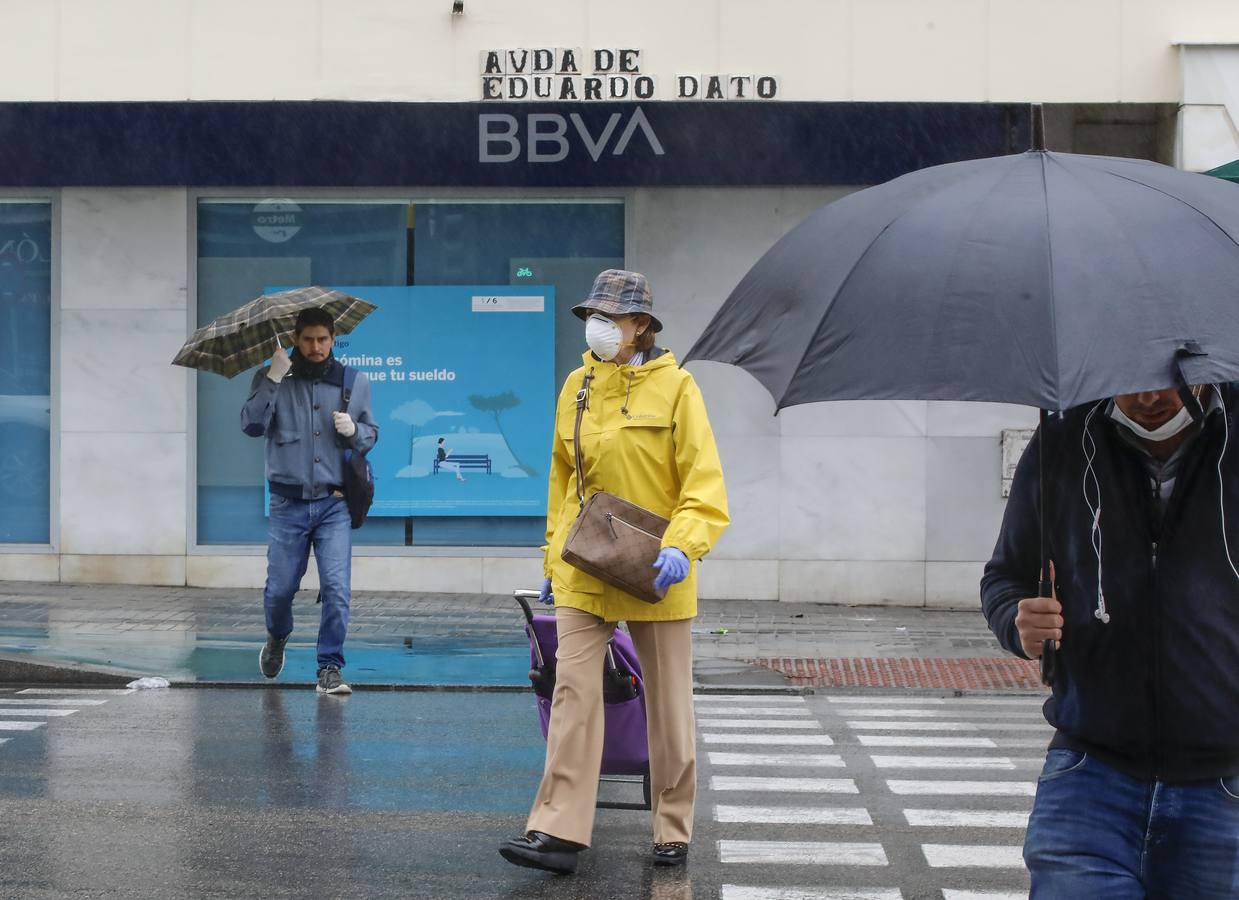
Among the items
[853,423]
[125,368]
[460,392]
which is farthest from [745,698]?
[125,368]

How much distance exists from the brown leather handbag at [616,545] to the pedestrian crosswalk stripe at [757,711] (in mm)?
3701

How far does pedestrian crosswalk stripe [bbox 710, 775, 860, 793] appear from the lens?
7.28 meters

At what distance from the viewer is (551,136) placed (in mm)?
13539

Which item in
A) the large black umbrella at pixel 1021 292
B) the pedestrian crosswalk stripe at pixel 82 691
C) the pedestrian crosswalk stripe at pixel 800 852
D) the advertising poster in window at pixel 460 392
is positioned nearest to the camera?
the large black umbrella at pixel 1021 292

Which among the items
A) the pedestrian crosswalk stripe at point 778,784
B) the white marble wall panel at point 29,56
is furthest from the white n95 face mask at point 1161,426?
the white marble wall panel at point 29,56

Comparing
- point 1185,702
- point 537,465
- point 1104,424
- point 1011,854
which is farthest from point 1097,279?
point 537,465

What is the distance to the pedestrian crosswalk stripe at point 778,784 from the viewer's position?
23.9 ft

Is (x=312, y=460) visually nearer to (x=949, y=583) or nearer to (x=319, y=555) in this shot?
(x=319, y=555)

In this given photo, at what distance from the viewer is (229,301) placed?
14.6 meters

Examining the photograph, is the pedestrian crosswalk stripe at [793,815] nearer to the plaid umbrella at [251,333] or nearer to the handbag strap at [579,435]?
the handbag strap at [579,435]

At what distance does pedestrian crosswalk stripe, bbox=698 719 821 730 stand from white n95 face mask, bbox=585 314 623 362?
134 inches

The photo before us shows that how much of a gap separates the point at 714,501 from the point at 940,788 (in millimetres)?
2217

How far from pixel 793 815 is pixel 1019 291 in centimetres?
396

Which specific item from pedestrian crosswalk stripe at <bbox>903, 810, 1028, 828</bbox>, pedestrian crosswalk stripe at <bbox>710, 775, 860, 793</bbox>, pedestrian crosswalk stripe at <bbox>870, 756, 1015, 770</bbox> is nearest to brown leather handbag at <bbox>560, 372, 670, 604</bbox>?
pedestrian crosswalk stripe at <bbox>903, 810, 1028, 828</bbox>
